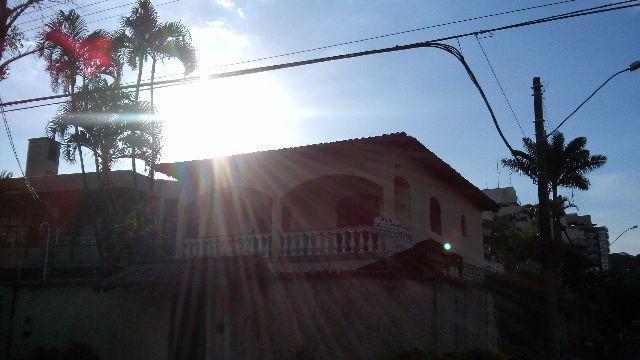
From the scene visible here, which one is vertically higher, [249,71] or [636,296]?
[249,71]

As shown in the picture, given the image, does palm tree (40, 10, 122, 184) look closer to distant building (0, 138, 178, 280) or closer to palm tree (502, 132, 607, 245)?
distant building (0, 138, 178, 280)

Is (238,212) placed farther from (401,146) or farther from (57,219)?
(57,219)

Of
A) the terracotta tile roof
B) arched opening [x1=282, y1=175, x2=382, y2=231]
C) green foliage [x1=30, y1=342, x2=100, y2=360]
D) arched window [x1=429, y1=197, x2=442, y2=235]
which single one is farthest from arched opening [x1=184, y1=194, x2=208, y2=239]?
arched window [x1=429, y1=197, x2=442, y2=235]

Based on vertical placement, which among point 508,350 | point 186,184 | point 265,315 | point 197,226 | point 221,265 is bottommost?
point 508,350

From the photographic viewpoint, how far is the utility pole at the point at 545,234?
11672mm

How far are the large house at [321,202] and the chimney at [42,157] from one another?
13.0 meters

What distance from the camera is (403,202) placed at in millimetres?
16656

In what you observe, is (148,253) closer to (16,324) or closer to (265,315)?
(16,324)

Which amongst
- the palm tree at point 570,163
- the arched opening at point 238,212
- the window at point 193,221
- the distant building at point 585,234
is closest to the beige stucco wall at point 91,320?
the window at point 193,221

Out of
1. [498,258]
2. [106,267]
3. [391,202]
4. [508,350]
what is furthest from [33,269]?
[498,258]

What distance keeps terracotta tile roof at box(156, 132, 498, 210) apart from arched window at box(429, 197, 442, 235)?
3.00 ft

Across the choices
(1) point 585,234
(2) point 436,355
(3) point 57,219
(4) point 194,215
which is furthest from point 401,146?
(1) point 585,234

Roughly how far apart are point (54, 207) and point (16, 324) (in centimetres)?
998

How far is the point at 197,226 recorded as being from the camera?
1905 centimetres
